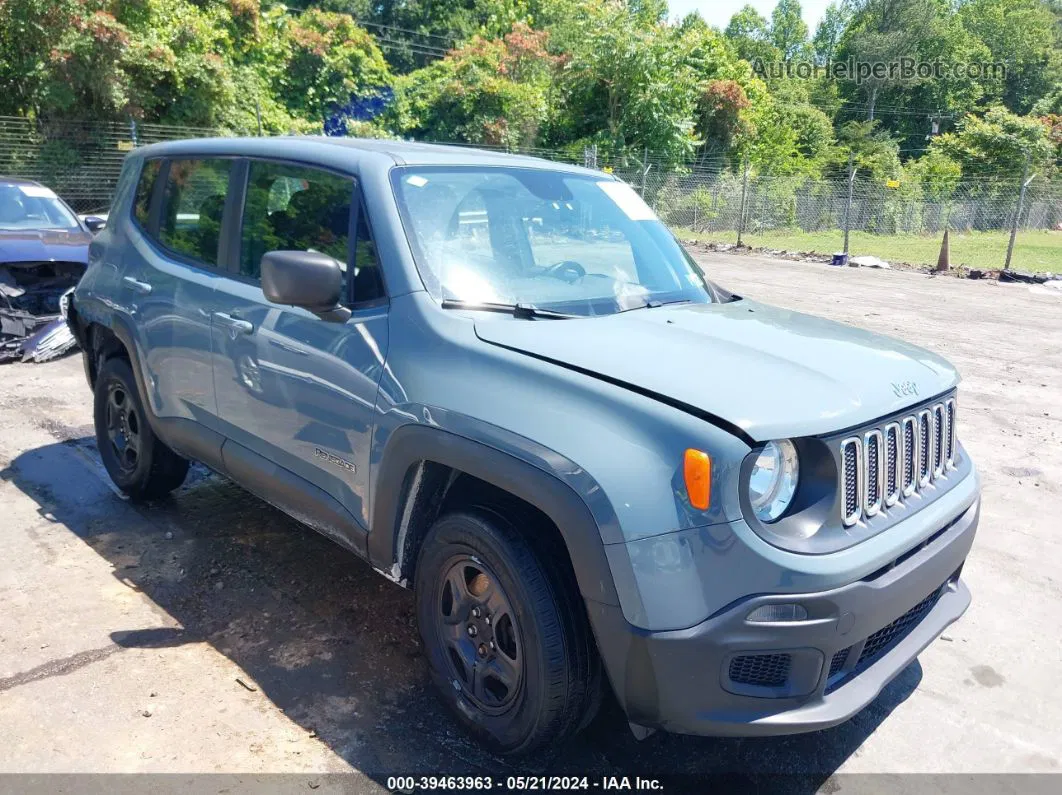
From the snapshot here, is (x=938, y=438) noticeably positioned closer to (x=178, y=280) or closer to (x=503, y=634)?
(x=503, y=634)

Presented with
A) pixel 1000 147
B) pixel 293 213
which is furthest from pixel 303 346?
pixel 1000 147

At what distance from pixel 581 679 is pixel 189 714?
1443mm

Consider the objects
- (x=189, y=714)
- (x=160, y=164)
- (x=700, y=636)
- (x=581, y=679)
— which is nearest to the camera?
(x=700, y=636)

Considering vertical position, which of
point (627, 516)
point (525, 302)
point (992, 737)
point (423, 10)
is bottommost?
point (992, 737)

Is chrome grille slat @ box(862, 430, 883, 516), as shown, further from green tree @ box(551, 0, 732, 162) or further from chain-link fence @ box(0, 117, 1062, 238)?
green tree @ box(551, 0, 732, 162)

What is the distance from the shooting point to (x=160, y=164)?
4438 millimetres

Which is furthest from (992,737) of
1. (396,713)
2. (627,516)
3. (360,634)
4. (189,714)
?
(189,714)

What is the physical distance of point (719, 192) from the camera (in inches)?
1009

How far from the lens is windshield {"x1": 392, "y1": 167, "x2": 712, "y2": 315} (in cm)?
310

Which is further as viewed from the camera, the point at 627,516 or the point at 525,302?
the point at 525,302

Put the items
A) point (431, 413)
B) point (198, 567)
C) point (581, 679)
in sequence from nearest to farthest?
point (581, 679), point (431, 413), point (198, 567)

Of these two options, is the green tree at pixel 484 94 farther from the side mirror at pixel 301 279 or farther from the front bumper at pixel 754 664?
the front bumper at pixel 754 664

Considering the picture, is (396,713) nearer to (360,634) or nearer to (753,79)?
(360,634)

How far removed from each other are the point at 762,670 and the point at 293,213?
252cm
